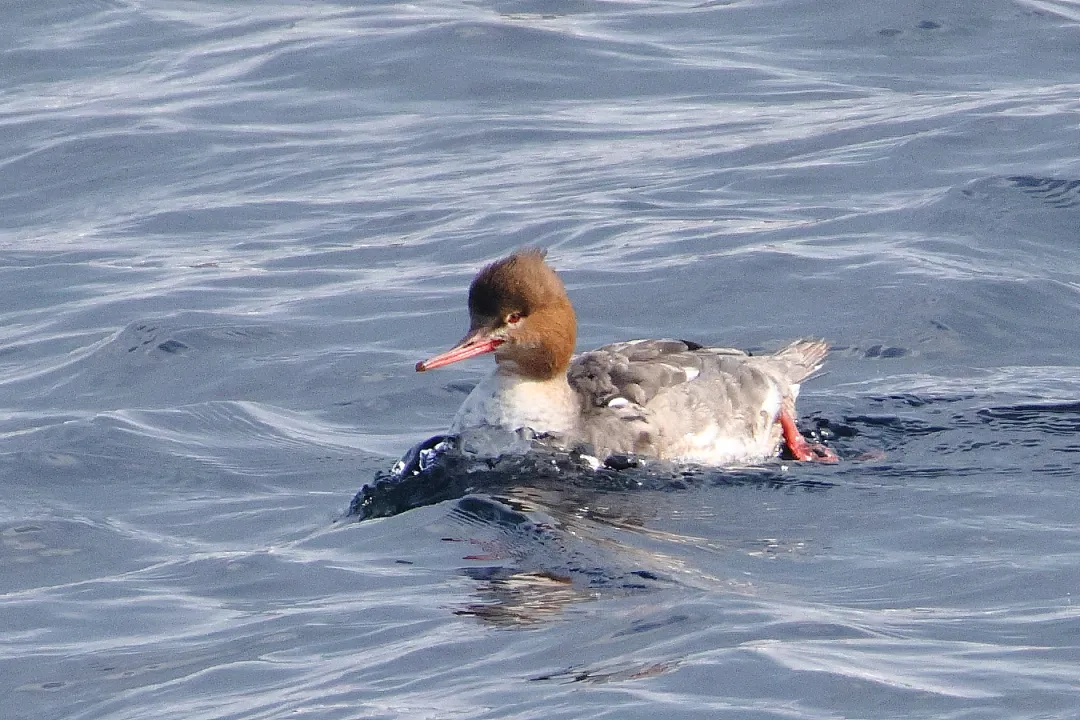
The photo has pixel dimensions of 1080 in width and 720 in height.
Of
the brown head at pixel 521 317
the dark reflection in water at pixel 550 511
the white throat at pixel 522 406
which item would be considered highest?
the brown head at pixel 521 317

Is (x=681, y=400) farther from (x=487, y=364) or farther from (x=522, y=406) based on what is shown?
(x=487, y=364)

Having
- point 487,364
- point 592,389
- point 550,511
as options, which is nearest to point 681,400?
point 592,389

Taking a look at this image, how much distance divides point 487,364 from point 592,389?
2.34m

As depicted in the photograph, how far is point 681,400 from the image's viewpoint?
878cm

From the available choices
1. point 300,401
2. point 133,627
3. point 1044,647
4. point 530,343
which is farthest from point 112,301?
point 1044,647

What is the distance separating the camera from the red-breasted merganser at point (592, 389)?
337 inches

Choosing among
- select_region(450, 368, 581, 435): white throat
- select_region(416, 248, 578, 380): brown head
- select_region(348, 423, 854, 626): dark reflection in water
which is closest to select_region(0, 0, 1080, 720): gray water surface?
select_region(348, 423, 854, 626): dark reflection in water

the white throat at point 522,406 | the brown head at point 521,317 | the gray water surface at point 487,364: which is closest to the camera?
the gray water surface at point 487,364

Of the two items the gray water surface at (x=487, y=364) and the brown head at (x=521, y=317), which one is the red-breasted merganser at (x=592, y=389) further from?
the gray water surface at (x=487, y=364)

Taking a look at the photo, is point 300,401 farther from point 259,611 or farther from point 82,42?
point 82,42

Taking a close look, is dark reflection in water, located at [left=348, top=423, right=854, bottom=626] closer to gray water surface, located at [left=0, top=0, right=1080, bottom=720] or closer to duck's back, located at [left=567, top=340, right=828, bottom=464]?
gray water surface, located at [left=0, top=0, right=1080, bottom=720]

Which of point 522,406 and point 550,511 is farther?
point 522,406

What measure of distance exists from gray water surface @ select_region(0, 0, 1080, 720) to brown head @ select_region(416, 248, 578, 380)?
2.33 feet

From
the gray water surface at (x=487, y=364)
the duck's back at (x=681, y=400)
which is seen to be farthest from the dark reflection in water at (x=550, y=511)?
the duck's back at (x=681, y=400)
